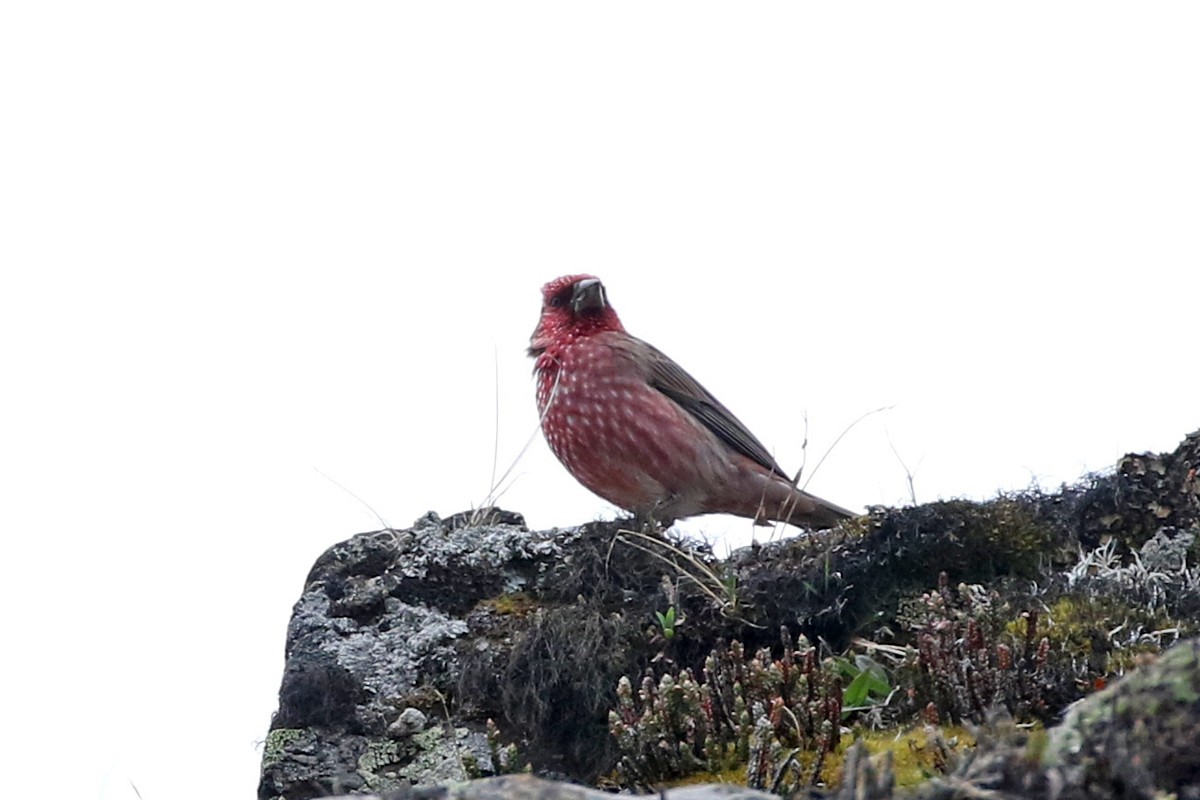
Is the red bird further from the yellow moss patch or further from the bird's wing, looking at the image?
the yellow moss patch

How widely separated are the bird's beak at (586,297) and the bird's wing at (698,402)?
9.5 inches

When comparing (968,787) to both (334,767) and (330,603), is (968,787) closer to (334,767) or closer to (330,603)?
(334,767)

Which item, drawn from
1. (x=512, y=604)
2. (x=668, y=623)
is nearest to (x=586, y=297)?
(x=512, y=604)

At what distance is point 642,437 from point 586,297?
2.83 ft

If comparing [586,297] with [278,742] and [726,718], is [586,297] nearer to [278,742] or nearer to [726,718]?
[278,742]

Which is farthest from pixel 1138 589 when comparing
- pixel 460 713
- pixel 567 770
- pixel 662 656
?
pixel 460 713

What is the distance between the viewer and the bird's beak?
7.76m

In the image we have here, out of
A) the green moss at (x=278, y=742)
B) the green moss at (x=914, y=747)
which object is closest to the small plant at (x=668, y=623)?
the green moss at (x=914, y=747)

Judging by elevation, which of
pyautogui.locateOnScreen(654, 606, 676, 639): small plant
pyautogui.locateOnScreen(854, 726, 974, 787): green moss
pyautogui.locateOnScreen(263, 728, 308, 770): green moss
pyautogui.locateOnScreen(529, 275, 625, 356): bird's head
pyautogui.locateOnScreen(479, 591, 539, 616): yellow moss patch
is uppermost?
pyautogui.locateOnScreen(529, 275, 625, 356): bird's head

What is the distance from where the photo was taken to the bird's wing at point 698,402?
7.62m

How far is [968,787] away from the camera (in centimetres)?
194

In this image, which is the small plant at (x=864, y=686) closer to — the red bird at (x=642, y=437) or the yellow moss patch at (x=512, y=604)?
the yellow moss patch at (x=512, y=604)

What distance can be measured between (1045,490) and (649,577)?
50.0 inches

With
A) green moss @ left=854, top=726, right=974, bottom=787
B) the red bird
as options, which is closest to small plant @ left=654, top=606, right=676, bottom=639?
green moss @ left=854, top=726, right=974, bottom=787
